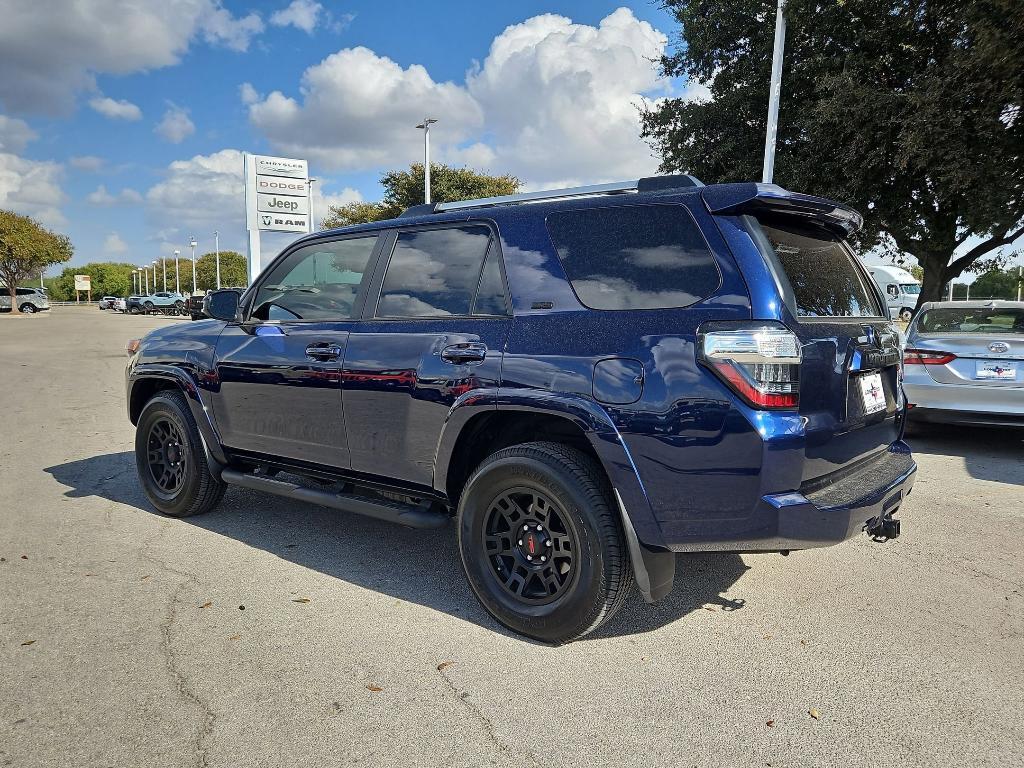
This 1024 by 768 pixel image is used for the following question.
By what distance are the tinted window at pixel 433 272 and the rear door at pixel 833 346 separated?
133 cm

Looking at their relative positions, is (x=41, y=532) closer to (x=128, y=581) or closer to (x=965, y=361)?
(x=128, y=581)

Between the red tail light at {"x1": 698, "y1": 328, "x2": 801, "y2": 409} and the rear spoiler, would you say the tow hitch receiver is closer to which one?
the red tail light at {"x1": 698, "y1": 328, "x2": 801, "y2": 409}

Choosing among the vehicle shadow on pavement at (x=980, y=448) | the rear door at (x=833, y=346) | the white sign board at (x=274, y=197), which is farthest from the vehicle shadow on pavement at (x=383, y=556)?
the white sign board at (x=274, y=197)

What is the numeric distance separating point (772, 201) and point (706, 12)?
51.3ft

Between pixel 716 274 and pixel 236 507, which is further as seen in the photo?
pixel 236 507

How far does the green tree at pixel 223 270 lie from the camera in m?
106

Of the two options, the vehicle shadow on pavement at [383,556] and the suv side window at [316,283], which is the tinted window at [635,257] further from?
the vehicle shadow on pavement at [383,556]

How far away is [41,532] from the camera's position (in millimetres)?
4488

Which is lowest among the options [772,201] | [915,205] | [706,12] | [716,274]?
[716,274]

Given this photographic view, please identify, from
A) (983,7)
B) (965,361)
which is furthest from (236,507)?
(983,7)

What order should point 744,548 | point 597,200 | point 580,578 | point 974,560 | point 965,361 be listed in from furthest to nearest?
point 965,361
point 974,560
point 597,200
point 580,578
point 744,548

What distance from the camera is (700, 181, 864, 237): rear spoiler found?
9.20 ft

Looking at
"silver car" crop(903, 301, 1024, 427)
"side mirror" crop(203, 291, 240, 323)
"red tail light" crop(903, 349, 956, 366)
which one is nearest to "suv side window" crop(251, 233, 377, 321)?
"side mirror" crop(203, 291, 240, 323)

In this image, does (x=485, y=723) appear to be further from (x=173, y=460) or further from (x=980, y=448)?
(x=980, y=448)
